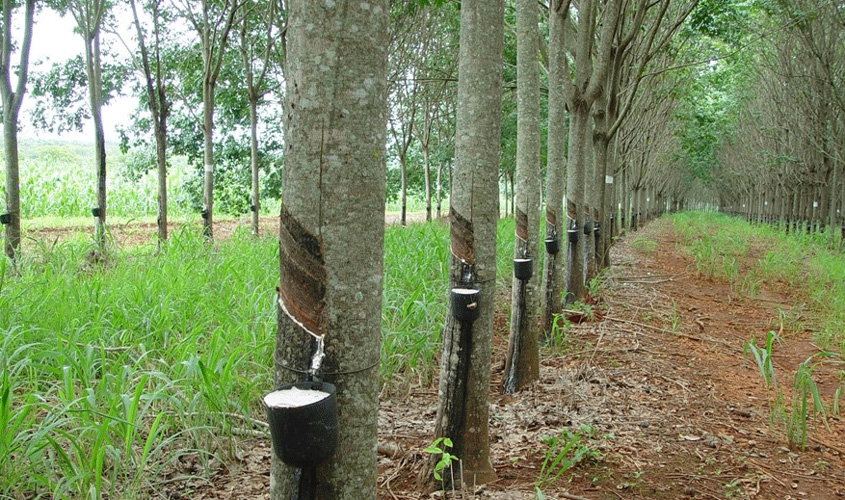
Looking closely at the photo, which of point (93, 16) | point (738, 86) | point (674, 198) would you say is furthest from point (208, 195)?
point (674, 198)

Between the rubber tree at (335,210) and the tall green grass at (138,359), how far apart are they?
1389 mm

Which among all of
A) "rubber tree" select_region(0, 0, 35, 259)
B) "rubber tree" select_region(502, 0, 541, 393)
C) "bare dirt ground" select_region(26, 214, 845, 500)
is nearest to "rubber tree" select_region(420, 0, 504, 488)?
"bare dirt ground" select_region(26, 214, 845, 500)

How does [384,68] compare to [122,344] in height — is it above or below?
above

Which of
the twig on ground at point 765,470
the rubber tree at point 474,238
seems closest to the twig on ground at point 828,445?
the twig on ground at point 765,470

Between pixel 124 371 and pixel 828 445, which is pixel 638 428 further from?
pixel 124 371

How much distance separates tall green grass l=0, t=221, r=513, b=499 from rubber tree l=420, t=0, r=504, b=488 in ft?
3.93

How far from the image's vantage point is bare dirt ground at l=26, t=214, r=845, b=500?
2.90 m

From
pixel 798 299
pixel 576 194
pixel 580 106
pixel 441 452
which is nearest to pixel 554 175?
pixel 576 194

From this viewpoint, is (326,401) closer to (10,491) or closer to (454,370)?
(454,370)

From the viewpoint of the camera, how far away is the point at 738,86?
2259 cm

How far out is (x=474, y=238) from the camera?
312 cm

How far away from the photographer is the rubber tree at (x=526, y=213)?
14.2 ft

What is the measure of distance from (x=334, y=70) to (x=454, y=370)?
6.37 feet

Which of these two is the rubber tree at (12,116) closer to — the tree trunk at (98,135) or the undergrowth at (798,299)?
the tree trunk at (98,135)
